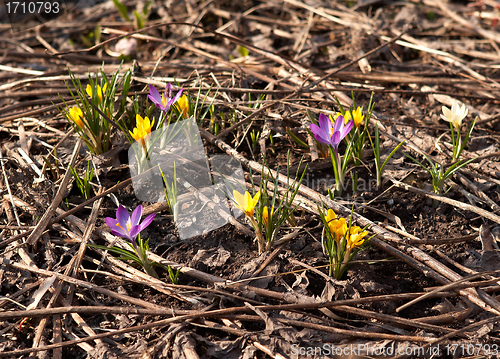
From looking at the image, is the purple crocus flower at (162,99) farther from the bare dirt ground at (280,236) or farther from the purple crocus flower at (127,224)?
the purple crocus flower at (127,224)

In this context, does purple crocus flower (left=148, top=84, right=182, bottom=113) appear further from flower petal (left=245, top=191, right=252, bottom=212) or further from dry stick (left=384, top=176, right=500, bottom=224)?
dry stick (left=384, top=176, right=500, bottom=224)

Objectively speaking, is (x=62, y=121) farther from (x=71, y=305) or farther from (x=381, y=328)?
(x=381, y=328)

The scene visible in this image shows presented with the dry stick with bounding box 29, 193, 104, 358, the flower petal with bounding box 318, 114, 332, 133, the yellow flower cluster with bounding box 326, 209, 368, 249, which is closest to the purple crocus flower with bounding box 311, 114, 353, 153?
the flower petal with bounding box 318, 114, 332, 133

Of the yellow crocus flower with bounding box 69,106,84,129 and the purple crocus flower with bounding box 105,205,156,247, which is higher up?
the yellow crocus flower with bounding box 69,106,84,129

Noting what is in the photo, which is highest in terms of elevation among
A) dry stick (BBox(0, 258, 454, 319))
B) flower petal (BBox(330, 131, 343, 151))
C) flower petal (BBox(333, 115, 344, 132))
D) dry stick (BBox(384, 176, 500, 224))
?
flower petal (BBox(333, 115, 344, 132))

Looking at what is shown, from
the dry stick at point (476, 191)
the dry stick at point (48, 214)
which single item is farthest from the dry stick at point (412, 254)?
the dry stick at point (48, 214)

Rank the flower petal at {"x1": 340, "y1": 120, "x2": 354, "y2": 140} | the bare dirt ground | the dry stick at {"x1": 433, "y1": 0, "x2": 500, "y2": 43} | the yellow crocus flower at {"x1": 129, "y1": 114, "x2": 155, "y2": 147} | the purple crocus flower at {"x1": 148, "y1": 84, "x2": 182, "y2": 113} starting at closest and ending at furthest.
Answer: the bare dirt ground, the flower petal at {"x1": 340, "y1": 120, "x2": 354, "y2": 140}, the yellow crocus flower at {"x1": 129, "y1": 114, "x2": 155, "y2": 147}, the purple crocus flower at {"x1": 148, "y1": 84, "x2": 182, "y2": 113}, the dry stick at {"x1": 433, "y1": 0, "x2": 500, "y2": 43}

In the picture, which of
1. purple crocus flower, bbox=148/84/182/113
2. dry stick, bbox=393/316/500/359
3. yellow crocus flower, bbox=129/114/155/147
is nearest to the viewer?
dry stick, bbox=393/316/500/359
